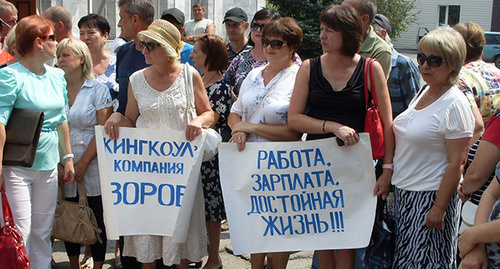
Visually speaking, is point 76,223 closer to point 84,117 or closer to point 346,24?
point 84,117

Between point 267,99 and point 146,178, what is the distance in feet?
3.56

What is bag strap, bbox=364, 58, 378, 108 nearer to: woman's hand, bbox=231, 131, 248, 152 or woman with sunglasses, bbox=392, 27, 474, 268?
woman with sunglasses, bbox=392, 27, 474, 268

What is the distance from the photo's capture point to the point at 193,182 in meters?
4.36

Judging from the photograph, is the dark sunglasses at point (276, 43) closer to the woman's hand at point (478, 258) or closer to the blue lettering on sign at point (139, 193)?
the blue lettering on sign at point (139, 193)

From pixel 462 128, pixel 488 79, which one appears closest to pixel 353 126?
pixel 462 128

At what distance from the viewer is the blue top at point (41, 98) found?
4133 mm

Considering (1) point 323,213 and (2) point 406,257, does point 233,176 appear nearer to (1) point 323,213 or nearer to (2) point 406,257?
(1) point 323,213

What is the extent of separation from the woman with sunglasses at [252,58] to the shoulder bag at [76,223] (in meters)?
1.73

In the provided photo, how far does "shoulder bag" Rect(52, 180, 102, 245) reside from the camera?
15.5 ft

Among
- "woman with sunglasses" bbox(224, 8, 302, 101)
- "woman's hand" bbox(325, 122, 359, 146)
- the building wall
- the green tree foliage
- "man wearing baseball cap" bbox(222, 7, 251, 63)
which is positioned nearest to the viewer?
"woman's hand" bbox(325, 122, 359, 146)

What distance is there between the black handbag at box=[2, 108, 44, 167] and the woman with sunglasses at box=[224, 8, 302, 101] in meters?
1.99

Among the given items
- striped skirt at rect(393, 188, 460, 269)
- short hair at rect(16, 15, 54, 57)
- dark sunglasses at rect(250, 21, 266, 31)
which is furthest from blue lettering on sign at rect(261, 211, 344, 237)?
dark sunglasses at rect(250, 21, 266, 31)

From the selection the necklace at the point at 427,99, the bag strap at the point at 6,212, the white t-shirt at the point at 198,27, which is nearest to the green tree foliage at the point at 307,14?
the white t-shirt at the point at 198,27

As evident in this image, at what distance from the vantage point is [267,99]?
171 inches
